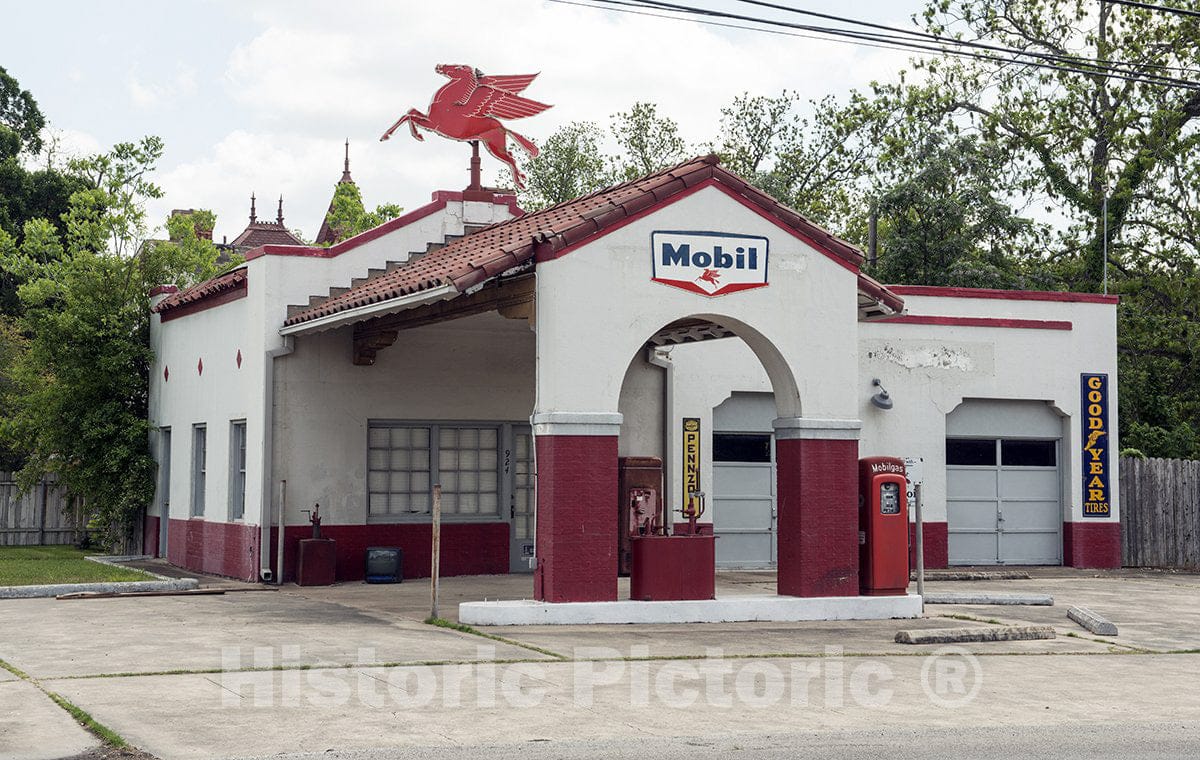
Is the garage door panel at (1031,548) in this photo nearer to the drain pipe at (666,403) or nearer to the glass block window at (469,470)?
the drain pipe at (666,403)

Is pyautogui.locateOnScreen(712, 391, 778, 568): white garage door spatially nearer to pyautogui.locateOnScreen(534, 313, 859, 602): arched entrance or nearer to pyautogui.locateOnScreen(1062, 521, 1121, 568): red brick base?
pyautogui.locateOnScreen(534, 313, 859, 602): arched entrance

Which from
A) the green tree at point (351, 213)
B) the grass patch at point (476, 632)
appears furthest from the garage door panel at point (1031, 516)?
the green tree at point (351, 213)

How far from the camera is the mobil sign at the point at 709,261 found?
1598 cm

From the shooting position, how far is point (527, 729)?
9359 mm

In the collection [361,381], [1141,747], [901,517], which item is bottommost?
[1141,747]

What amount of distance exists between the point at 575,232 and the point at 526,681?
564 cm

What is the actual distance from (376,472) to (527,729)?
39.8 feet

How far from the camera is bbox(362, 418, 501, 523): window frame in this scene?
21016 mm

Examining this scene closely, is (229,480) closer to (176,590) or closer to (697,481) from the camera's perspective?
(176,590)

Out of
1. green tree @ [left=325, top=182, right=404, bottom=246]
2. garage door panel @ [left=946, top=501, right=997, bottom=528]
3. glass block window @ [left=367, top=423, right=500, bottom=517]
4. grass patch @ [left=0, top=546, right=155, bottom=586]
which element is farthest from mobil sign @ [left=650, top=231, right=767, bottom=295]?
green tree @ [left=325, top=182, right=404, bottom=246]

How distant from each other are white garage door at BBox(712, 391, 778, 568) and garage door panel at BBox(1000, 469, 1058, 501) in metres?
4.06

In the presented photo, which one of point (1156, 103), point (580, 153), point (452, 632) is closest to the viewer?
point (452, 632)

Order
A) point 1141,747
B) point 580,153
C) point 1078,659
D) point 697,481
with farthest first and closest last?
point 580,153, point 697,481, point 1078,659, point 1141,747

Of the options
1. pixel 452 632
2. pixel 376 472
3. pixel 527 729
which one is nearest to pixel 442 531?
pixel 376 472
